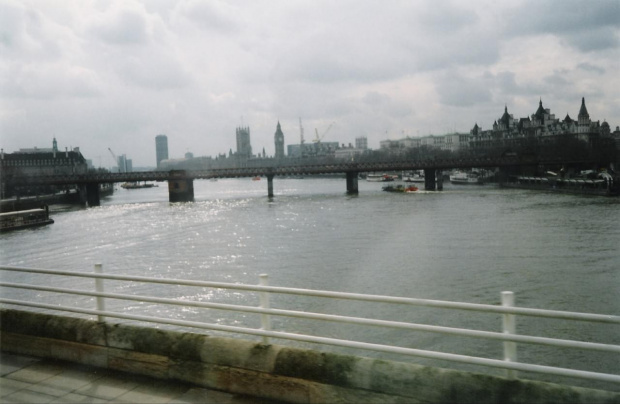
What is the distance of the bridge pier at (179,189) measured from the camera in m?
123

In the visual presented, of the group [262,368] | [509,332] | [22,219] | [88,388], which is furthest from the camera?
[22,219]

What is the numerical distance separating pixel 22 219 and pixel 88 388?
69728 mm

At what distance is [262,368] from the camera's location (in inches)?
265

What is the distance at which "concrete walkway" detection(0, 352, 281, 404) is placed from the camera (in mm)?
6648

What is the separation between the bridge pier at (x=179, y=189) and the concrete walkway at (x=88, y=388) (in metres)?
117

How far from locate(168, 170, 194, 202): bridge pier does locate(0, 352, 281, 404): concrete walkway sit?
117m

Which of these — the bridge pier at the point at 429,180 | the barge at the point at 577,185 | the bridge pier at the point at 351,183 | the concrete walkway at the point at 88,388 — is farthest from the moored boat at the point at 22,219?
the barge at the point at 577,185

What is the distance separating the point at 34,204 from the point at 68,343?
9643 centimetres

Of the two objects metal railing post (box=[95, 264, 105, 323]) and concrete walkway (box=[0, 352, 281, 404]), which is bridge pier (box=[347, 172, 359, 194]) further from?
concrete walkway (box=[0, 352, 281, 404])

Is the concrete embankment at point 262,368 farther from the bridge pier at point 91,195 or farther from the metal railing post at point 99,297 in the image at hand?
the bridge pier at point 91,195

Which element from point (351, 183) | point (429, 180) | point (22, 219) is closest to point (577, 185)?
point (429, 180)

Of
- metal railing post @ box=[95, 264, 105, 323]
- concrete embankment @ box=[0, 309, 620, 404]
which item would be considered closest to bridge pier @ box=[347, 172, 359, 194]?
metal railing post @ box=[95, 264, 105, 323]

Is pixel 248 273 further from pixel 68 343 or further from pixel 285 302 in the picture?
pixel 68 343

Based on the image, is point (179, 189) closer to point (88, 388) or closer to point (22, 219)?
point (22, 219)
